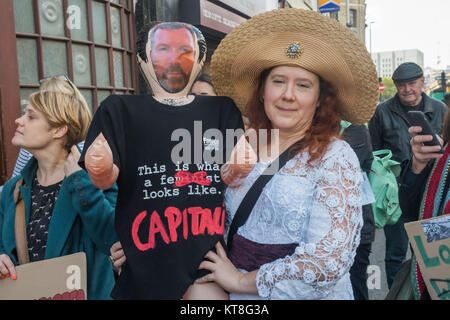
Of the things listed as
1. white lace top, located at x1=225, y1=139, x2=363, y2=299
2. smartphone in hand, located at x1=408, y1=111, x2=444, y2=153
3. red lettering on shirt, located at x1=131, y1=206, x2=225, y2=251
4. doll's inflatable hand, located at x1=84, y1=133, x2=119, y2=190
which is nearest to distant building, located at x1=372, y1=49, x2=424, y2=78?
smartphone in hand, located at x1=408, y1=111, x2=444, y2=153

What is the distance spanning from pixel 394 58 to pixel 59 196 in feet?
310

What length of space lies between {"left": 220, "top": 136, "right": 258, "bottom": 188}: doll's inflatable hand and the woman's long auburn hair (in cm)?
22

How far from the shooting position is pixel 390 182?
2.98 m

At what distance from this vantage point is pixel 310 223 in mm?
1279

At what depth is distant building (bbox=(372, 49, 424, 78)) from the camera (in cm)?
8100

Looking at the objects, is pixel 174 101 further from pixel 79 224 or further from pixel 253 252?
pixel 79 224

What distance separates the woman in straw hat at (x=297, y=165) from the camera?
1.25 meters

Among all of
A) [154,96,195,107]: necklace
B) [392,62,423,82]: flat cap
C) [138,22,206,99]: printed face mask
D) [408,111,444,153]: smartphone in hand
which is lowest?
[408,111,444,153]: smartphone in hand

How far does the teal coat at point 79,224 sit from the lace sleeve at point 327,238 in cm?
83

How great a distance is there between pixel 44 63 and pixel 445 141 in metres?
3.35

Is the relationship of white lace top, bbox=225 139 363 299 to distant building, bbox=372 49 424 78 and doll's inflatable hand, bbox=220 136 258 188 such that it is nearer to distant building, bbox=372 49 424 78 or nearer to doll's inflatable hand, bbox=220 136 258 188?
doll's inflatable hand, bbox=220 136 258 188

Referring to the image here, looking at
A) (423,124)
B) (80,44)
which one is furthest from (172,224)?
(80,44)

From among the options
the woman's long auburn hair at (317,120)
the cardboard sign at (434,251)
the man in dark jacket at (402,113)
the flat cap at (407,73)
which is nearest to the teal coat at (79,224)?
the woman's long auburn hair at (317,120)

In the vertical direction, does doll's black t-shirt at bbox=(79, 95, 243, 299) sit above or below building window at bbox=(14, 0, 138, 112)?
below
